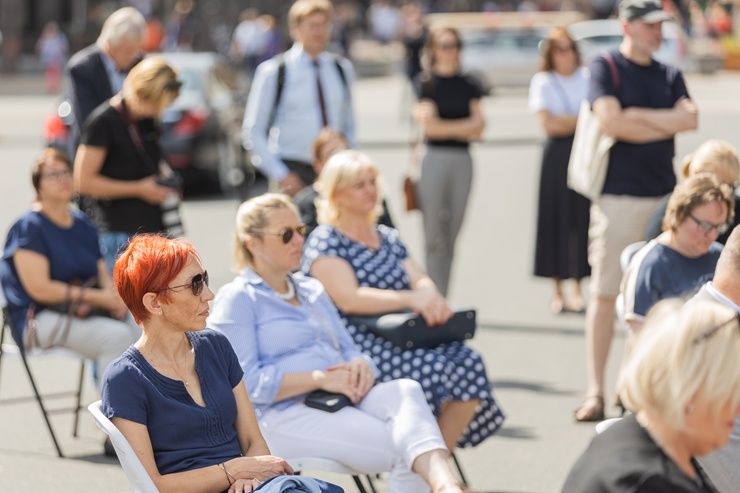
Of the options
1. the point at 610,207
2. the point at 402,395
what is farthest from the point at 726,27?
the point at 402,395

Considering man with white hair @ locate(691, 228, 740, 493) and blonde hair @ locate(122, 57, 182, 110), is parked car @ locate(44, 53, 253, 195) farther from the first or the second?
man with white hair @ locate(691, 228, 740, 493)

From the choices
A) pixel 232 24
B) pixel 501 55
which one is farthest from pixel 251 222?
pixel 232 24

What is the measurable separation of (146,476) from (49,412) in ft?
10.8

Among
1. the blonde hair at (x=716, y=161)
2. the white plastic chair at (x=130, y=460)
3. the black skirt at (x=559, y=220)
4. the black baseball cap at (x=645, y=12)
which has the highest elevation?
the black baseball cap at (x=645, y=12)

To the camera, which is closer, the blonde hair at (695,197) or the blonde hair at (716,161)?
the blonde hair at (695,197)

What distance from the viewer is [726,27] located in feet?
130

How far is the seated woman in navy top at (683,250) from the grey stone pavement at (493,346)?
988mm

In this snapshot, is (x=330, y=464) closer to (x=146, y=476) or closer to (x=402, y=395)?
(x=402, y=395)

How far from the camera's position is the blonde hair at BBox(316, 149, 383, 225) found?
6117 mm

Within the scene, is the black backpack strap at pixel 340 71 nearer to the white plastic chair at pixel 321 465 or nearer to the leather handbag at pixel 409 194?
the leather handbag at pixel 409 194

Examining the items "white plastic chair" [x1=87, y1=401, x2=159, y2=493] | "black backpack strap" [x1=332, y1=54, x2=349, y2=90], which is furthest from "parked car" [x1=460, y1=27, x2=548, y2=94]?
"white plastic chair" [x1=87, y1=401, x2=159, y2=493]

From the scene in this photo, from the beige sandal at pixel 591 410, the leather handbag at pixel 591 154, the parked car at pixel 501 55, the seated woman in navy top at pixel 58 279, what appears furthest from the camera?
the parked car at pixel 501 55

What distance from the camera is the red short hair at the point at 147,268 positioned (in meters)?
4.25

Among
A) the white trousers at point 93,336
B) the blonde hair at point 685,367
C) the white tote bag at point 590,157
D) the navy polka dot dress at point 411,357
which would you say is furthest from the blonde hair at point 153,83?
the blonde hair at point 685,367
